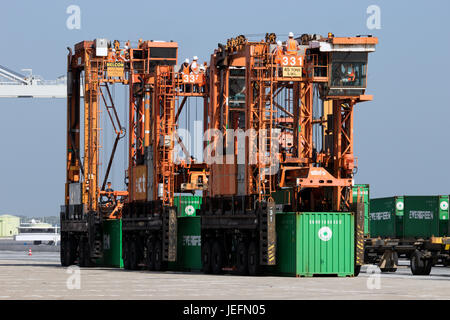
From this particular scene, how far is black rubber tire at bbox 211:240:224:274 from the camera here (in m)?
43.8

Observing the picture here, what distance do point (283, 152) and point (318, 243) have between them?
5180mm

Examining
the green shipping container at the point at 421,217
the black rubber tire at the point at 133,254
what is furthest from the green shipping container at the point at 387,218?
the black rubber tire at the point at 133,254

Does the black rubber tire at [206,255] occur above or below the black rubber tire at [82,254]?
above

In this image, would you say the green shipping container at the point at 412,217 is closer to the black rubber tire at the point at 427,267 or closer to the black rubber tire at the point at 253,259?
the black rubber tire at the point at 427,267

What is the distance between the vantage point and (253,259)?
41.1 metres

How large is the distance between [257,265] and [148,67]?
50.6ft

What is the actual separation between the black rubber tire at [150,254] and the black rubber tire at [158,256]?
9.8 inches

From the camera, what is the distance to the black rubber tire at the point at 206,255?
4484 centimetres

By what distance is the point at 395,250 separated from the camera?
→ 4891 centimetres

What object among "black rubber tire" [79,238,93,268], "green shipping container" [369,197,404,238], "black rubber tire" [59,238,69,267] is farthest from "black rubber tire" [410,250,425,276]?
"black rubber tire" [59,238,69,267]

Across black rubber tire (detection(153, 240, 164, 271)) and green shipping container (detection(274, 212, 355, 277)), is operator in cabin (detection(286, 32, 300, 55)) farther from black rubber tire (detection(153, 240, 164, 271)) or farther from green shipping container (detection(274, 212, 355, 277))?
black rubber tire (detection(153, 240, 164, 271))

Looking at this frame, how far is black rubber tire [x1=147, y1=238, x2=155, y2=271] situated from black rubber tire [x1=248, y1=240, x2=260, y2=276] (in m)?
8.54

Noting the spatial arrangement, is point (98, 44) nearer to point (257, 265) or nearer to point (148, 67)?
point (148, 67)
